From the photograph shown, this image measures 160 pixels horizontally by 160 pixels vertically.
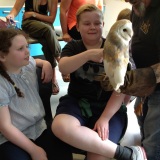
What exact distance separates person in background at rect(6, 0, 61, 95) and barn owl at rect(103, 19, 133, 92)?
1.22m

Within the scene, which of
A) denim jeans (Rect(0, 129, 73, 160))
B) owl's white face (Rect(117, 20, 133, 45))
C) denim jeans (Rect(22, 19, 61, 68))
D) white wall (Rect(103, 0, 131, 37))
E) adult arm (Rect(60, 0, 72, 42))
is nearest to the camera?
owl's white face (Rect(117, 20, 133, 45))

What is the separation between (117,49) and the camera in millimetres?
586

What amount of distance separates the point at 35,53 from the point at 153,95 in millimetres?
1936

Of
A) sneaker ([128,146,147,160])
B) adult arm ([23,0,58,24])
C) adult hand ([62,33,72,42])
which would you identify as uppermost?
adult arm ([23,0,58,24])

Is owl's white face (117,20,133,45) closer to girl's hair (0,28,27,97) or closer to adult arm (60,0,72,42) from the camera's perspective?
girl's hair (0,28,27,97)

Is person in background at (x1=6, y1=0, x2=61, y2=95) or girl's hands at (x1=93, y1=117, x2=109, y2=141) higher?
person in background at (x1=6, y1=0, x2=61, y2=95)

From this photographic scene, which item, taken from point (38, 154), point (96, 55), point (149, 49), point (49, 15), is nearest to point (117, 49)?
point (96, 55)

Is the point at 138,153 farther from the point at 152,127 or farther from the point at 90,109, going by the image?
the point at 90,109

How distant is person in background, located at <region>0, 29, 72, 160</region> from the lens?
3.05 ft

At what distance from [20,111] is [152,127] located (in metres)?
0.53

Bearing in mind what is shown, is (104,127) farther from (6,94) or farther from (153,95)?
(6,94)

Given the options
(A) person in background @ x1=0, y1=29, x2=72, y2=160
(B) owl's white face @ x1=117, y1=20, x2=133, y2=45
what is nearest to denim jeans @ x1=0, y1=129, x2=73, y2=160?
(A) person in background @ x1=0, y1=29, x2=72, y2=160

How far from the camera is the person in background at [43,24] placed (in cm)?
182

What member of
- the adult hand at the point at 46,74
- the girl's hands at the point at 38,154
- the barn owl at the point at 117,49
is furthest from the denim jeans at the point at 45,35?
the barn owl at the point at 117,49
